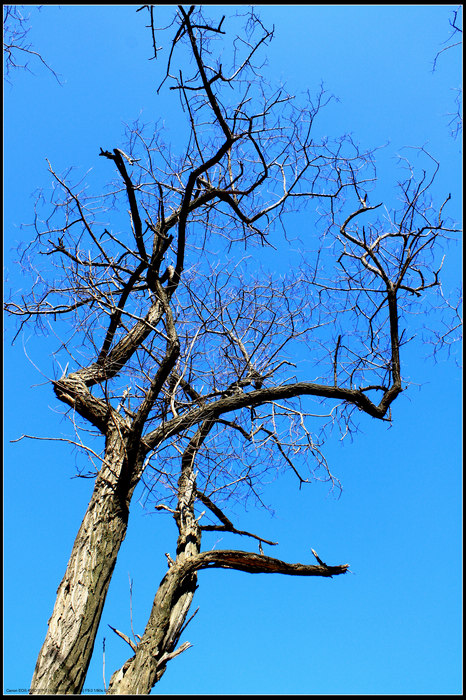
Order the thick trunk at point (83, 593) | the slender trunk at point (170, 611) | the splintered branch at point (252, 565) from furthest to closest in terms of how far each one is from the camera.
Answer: the splintered branch at point (252, 565) → the slender trunk at point (170, 611) → the thick trunk at point (83, 593)

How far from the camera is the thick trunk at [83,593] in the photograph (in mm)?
3268

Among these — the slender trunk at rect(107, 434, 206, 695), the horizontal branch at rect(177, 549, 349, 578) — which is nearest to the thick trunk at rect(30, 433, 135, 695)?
the slender trunk at rect(107, 434, 206, 695)

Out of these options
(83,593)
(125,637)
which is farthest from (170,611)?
(83,593)

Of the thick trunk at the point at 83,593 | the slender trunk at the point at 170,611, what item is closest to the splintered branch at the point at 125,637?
the slender trunk at the point at 170,611

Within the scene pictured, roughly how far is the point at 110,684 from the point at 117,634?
0.38 meters

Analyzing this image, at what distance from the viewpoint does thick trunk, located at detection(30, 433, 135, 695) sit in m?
3.27

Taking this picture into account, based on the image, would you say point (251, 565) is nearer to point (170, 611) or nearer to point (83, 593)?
point (170, 611)

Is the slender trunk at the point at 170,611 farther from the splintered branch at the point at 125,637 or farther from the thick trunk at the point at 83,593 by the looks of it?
the thick trunk at the point at 83,593

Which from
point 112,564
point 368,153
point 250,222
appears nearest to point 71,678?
point 112,564

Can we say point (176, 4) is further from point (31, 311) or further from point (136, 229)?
point (31, 311)

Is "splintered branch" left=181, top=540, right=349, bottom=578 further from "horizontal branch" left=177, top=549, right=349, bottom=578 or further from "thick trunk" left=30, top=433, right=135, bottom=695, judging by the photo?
"thick trunk" left=30, top=433, right=135, bottom=695

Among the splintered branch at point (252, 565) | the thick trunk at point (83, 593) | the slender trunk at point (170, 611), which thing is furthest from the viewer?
the splintered branch at point (252, 565)

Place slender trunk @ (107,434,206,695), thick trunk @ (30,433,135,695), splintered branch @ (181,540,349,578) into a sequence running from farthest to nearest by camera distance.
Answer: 1. splintered branch @ (181,540,349,578)
2. slender trunk @ (107,434,206,695)
3. thick trunk @ (30,433,135,695)

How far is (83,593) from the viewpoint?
353 centimetres
